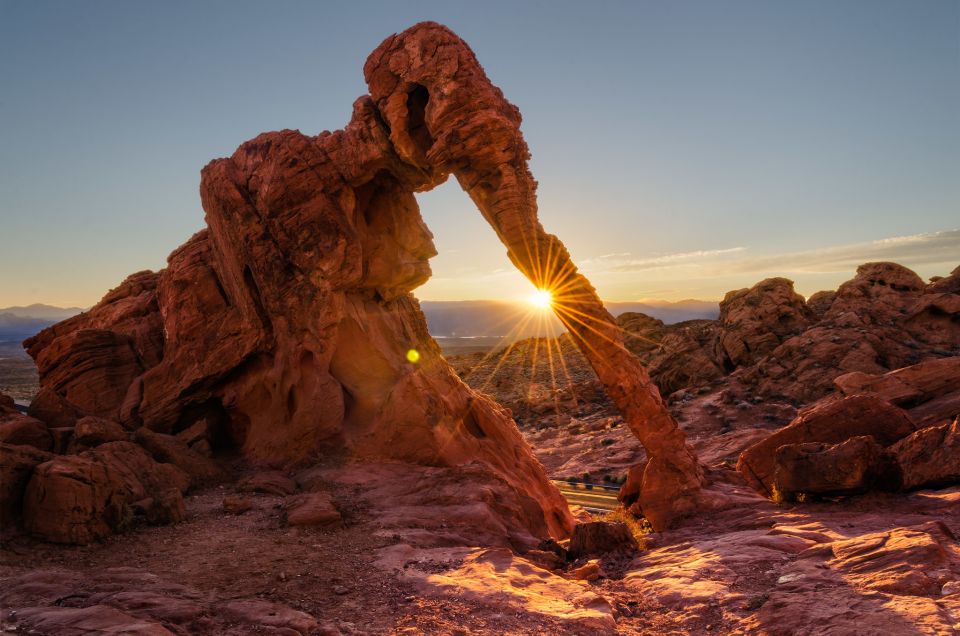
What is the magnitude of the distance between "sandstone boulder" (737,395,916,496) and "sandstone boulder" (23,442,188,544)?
16.3 meters

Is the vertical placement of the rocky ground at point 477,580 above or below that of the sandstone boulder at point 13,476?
below

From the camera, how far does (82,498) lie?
10.2 m

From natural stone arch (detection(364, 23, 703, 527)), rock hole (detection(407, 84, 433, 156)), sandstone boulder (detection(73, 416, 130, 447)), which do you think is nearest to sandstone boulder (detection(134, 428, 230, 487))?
sandstone boulder (detection(73, 416, 130, 447))

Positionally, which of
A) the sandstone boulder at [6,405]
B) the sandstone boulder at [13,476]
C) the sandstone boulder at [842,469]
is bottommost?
the sandstone boulder at [842,469]

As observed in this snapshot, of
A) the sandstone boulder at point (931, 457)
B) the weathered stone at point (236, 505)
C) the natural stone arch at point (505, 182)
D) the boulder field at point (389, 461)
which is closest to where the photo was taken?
the boulder field at point (389, 461)

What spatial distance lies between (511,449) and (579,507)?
7.34m

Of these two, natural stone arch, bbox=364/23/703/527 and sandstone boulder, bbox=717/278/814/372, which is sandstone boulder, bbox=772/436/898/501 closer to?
natural stone arch, bbox=364/23/703/527

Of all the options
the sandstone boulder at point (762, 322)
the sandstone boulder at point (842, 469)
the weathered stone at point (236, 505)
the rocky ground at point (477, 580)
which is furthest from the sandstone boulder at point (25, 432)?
the sandstone boulder at point (762, 322)

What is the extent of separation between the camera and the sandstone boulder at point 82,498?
9797 millimetres

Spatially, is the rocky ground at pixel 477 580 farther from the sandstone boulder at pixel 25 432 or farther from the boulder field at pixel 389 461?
the sandstone boulder at pixel 25 432

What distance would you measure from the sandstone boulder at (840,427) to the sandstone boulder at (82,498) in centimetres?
1632

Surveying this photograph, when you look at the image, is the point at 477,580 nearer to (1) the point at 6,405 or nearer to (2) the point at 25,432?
(2) the point at 25,432

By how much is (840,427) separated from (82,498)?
63.4ft

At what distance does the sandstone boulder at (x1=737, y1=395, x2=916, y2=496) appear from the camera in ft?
50.3
